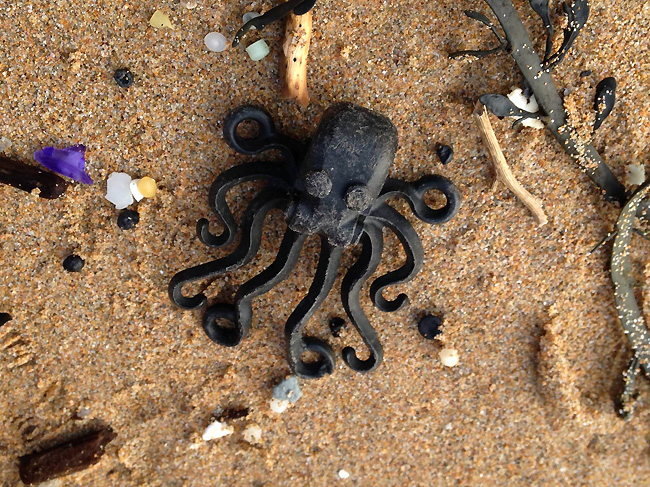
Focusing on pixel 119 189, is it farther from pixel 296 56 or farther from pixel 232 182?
pixel 296 56

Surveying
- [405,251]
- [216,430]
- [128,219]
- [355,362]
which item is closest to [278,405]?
[216,430]

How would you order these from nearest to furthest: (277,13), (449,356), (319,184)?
(319,184) → (277,13) → (449,356)

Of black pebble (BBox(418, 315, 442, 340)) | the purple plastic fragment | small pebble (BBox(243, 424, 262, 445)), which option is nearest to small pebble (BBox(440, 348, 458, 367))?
black pebble (BBox(418, 315, 442, 340))

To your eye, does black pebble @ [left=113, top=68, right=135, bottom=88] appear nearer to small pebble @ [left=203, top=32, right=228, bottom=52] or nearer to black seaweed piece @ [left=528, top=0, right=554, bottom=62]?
small pebble @ [left=203, top=32, right=228, bottom=52]

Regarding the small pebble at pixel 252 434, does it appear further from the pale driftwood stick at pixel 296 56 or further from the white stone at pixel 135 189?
the pale driftwood stick at pixel 296 56

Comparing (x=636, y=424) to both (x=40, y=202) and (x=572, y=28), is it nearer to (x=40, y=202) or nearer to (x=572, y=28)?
(x=572, y=28)

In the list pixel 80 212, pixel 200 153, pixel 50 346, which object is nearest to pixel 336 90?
pixel 200 153

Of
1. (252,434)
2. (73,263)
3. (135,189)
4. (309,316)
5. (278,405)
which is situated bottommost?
(252,434)
